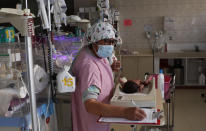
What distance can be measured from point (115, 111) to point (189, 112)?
3402 mm

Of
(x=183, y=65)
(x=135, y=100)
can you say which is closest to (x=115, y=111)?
(x=135, y=100)

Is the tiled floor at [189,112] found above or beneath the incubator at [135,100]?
beneath

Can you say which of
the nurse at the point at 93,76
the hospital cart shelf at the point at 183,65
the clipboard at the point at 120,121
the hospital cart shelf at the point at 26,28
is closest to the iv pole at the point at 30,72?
the hospital cart shelf at the point at 26,28

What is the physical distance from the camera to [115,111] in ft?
4.32

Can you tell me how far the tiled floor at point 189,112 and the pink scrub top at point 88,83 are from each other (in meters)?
2.10

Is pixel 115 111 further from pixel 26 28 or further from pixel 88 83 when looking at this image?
pixel 26 28

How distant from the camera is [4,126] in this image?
1.68m

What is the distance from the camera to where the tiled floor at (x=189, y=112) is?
12.3ft

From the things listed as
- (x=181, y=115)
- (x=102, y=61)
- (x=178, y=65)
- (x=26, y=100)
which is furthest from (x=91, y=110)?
(x=178, y=65)

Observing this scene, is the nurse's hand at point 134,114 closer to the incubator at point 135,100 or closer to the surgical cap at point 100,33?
the incubator at point 135,100

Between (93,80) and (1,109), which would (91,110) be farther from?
(1,109)

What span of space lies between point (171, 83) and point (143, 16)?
383cm

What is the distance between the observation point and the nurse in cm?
150

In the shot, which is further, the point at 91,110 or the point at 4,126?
the point at 4,126
